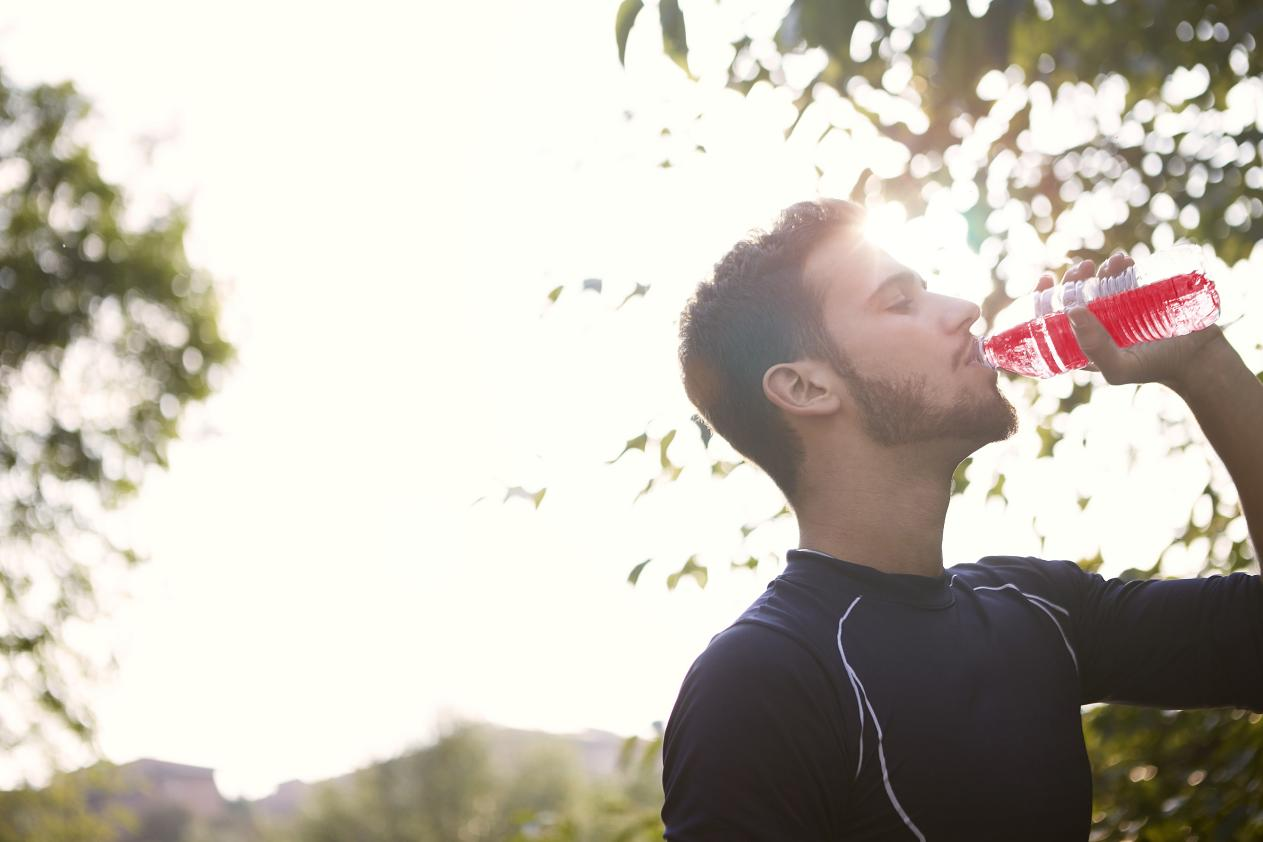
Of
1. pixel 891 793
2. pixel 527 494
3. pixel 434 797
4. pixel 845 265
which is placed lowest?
pixel 434 797

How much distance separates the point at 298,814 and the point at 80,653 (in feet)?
116

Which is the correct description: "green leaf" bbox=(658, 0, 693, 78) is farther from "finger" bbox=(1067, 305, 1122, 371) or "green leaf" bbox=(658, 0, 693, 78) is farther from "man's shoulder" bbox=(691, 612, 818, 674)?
"man's shoulder" bbox=(691, 612, 818, 674)

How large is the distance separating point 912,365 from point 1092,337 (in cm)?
32

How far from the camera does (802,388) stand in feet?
7.27

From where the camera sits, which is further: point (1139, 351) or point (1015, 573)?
point (1015, 573)

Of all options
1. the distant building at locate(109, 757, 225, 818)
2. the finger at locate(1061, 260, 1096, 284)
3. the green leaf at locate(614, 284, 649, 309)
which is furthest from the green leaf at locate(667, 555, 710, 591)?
the distant building at locate(109, 757, 225, 818)

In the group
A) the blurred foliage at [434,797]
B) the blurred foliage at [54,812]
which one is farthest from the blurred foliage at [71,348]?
the blurred foliage at [434,797]

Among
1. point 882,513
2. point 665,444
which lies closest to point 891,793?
point 882,513

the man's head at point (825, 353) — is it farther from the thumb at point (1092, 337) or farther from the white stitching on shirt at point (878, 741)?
the white stitching on shirt at point (878, 741)

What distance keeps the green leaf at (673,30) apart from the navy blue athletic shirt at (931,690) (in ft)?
2.89

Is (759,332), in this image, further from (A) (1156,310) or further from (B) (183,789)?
(B) (183,789)

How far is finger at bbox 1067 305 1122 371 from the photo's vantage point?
76.2 inches

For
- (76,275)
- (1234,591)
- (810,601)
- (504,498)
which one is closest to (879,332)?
(810,601)

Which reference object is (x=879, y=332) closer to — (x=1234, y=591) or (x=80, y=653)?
(x=1234, y=591)
